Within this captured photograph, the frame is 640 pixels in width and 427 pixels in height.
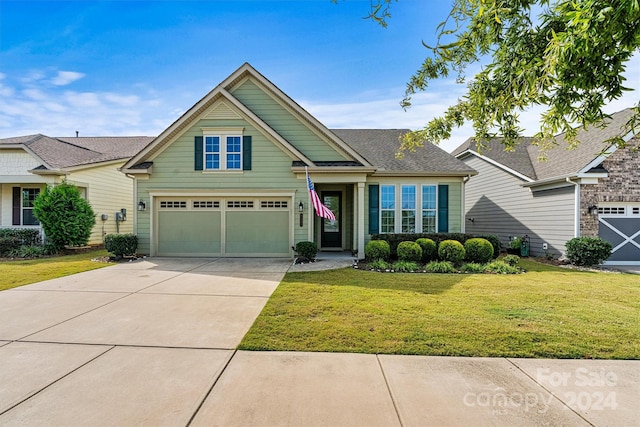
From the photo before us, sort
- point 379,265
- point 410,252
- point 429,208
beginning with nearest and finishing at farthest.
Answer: point 379,265, point 410,252, point 429,208

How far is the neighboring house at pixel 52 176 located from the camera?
13.9 meters

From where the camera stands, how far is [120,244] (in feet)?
35.4

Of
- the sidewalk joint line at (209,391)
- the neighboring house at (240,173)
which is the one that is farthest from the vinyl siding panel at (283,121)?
the sidewalk joint line at (209,391)

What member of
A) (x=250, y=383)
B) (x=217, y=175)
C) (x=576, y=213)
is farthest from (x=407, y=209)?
(x=250, y=383)

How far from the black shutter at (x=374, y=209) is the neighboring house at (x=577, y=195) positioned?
4081mm

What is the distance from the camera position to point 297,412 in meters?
2.62

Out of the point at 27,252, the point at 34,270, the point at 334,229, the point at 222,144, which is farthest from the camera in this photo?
the point at 334,229

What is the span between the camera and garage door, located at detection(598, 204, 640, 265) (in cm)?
1135

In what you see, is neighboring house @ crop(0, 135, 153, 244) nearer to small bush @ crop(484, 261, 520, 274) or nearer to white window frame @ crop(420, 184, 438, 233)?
white window frame @ crop(420, 184, 438, 233)

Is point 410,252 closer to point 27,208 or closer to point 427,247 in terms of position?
point 427,247

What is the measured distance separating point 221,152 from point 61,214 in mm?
7489

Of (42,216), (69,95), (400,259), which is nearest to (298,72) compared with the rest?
(400,259)

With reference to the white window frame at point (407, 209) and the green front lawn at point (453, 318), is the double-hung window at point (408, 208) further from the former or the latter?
the green front lawn at point (453, 318)

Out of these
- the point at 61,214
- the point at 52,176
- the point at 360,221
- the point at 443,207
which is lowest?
the point at 360,221
